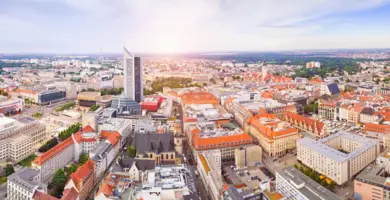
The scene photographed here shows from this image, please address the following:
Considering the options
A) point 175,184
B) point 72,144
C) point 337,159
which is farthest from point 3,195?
point 337,159

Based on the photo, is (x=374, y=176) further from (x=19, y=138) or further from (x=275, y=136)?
(x=19, y=138)

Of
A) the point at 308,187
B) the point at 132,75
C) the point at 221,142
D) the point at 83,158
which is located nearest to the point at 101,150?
the point at 83,158

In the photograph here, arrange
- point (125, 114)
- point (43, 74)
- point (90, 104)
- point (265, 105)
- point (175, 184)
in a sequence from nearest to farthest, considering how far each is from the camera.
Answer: point (175, 184) < point (125, 114) < point (265, 105) < point (90, 104) < point (43, 74)

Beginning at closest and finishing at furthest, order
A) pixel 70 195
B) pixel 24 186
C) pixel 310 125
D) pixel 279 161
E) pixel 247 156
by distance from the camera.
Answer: pixel 70 195 < pixel 24 186 < pixel 247 156 < pixel 279 161 < pixel 310 125

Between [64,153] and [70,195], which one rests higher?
[64,153]

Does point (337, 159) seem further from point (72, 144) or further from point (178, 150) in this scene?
point (72, 144)

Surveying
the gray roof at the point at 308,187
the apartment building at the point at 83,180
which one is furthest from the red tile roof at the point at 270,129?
the apartment building at the point at 83,180

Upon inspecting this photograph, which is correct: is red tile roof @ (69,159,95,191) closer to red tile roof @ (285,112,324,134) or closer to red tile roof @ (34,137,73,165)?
red tile roof @ (34,137,73,165)
